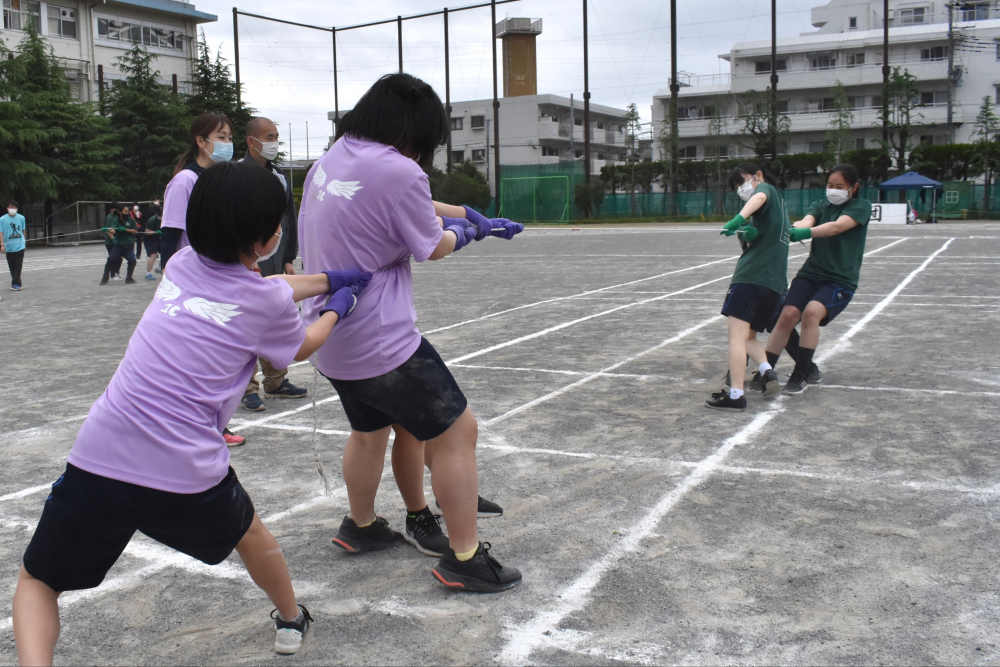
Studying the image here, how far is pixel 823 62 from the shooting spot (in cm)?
6706

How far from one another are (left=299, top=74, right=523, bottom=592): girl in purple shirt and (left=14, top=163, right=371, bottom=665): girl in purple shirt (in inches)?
19.6

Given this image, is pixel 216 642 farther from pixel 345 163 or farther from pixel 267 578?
pixel 345 163

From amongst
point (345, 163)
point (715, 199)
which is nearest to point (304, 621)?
point (345, 163)

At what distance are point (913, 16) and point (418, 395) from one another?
256 ft

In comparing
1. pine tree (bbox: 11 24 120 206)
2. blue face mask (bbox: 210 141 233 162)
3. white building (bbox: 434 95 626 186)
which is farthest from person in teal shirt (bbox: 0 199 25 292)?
white building (bbox: 434 95 626 186)

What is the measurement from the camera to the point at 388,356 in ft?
10.5

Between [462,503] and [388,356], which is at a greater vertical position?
[388,356]

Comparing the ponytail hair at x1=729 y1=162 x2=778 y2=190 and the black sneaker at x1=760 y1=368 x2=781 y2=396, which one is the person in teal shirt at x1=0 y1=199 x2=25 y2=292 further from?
the black sneaker at x1=760 y1=368 x2=781 y2=396

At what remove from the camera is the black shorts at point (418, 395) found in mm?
3207

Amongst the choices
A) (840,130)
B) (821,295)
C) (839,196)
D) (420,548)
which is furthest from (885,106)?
(420,548)

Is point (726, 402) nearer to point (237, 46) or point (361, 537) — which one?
point (361, 537)

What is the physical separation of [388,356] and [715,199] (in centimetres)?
4874

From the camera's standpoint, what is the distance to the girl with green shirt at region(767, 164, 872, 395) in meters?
6.68

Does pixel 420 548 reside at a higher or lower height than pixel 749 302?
lower
